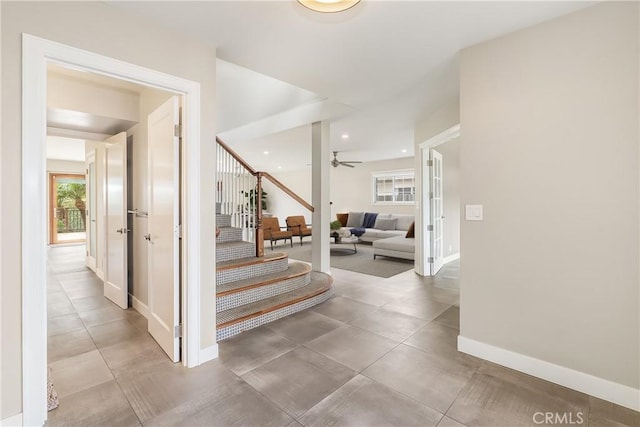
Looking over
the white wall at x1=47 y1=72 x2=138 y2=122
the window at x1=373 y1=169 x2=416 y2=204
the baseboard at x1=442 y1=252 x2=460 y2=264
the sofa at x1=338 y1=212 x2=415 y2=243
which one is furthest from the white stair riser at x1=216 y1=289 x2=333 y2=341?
the window at x1=373 y1=169 x2=416 y2=204

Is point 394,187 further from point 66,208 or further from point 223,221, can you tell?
point 66,208

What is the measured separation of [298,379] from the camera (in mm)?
2002

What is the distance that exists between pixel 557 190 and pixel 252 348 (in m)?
2.56

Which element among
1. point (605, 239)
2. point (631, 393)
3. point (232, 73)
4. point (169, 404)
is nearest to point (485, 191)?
point (605, 239)

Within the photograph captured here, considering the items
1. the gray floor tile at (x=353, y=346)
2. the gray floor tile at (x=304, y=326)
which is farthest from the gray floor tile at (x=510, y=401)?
the gray floor tile at (x=304, y=326)

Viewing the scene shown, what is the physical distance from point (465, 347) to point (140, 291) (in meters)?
3.32

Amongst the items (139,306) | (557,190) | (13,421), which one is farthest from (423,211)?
(13,421)

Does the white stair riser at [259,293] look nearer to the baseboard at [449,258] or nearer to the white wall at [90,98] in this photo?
the white wall at [90,98]

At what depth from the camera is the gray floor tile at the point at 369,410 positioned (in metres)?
1.61

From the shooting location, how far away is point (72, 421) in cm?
161

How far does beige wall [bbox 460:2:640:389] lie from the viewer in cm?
175

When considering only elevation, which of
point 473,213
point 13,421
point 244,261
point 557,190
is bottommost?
point 13,421

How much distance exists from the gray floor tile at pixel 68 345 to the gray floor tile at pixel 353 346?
188cm

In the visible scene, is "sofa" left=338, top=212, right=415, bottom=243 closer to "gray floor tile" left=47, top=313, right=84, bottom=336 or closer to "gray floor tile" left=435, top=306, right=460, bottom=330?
"gray floor tile" left=435, top=306, right=460, bottom=330
